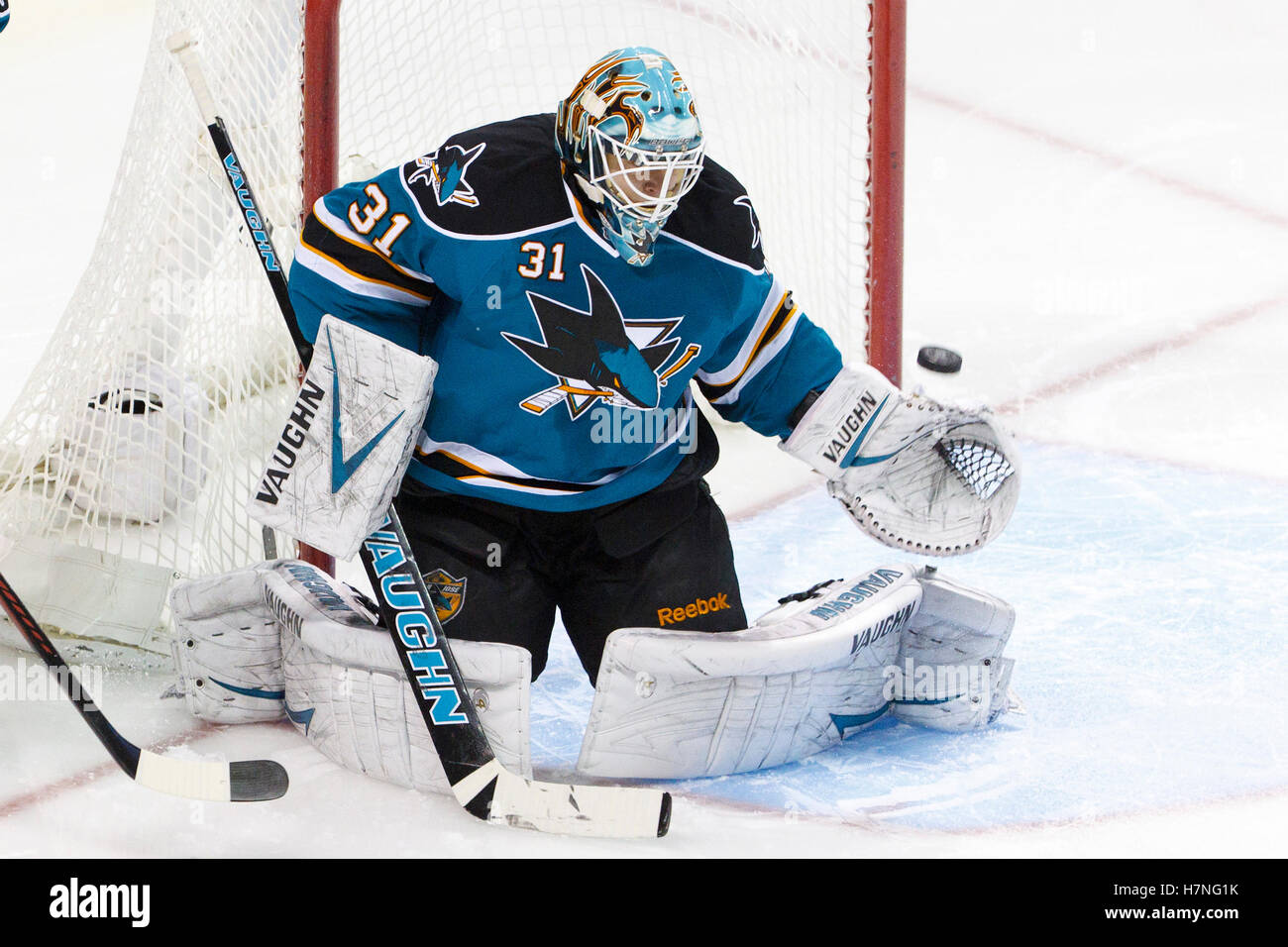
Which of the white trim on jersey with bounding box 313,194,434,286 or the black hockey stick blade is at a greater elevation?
the white trim on jersey with bounding box 313,194,434,286

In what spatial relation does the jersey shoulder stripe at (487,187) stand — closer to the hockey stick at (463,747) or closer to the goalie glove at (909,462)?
the hockey stick at (463,747)

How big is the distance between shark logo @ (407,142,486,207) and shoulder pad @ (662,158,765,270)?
255 millimetres

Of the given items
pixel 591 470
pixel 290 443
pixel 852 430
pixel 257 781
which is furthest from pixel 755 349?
pixel 257 781

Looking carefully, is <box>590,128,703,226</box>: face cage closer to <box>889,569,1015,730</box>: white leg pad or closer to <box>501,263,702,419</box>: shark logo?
<box>501,263,702,419</box>: shark logo

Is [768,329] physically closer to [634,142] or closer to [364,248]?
[634,142]

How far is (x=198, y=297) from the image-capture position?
2.46 meters

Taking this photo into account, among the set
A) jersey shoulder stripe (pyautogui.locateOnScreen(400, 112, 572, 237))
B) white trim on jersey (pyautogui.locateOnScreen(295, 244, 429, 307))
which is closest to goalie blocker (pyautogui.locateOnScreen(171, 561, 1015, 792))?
white trim on jersey (pyautogui.locateOnScreen(295, 244, 429, 307))

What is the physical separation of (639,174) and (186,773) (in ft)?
2.99

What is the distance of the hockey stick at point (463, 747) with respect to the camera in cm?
187

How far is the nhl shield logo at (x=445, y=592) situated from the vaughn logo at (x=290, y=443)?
0.80 feet

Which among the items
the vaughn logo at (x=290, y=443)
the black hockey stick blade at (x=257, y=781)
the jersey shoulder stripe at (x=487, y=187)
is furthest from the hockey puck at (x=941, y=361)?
the black hockey stick blade at (x=257, y=781)

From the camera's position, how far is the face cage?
6.00ft
